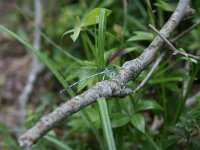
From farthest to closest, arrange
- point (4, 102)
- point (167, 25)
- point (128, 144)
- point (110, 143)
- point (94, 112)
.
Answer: point (4, 102) → point (128, 144) → point (94, 112) → point (167, 25) → point (110, 143)

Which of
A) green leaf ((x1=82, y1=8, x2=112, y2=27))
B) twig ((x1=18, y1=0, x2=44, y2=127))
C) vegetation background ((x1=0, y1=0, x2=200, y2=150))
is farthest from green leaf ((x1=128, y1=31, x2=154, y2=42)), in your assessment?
twig ((x1=18, y1=0, x2=44, y2=127))

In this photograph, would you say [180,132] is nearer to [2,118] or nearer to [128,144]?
[128,144]

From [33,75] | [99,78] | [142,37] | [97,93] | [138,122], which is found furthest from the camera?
[33,75]

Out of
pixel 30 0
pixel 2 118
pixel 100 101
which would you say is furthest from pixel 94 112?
pixel 30 0

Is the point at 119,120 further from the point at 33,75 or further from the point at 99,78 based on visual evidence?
the point at 33,75

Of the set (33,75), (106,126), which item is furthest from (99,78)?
(33,75)

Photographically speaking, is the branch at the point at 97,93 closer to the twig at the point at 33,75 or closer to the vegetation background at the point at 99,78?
the vegetation background at the point at 99,78
